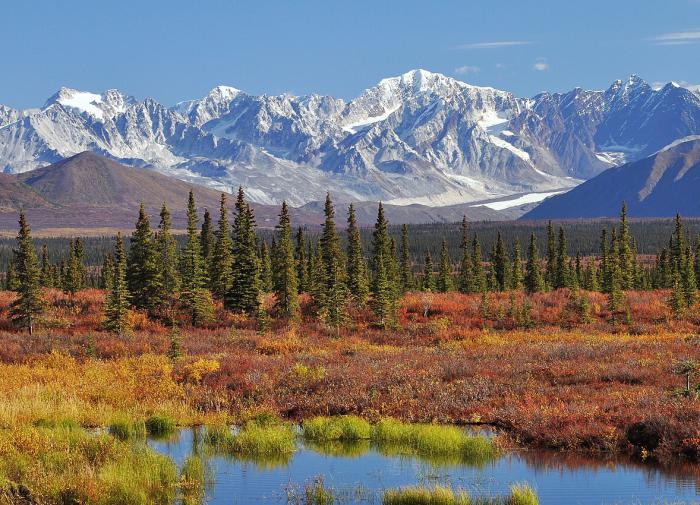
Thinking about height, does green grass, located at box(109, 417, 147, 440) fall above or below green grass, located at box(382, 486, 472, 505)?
below

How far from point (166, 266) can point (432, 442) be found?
47451 mm

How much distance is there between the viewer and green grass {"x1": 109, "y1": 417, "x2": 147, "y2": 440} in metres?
23.1

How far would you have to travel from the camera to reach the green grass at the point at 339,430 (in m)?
23.1

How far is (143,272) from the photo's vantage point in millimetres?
62500

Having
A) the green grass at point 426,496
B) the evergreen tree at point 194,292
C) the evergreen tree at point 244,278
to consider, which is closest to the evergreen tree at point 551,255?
the evergreen tree at point 244,278

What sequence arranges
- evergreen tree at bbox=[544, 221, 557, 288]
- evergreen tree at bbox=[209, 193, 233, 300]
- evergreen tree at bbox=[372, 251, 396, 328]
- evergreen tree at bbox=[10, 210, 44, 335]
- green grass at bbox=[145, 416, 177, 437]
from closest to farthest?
green grass at bbox=[145, 416, 177, 437] < evergreen tree at bbox=[10, 210, 44, 335] < evergreen tree at bbox=[372, 251, 396, 328] < evergreen tree at bbox=[209, 193, 233, 300] < evergreen tree at bbox=[544, 221, 557, 288]

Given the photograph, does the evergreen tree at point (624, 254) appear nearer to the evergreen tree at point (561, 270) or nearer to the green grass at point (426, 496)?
the evergreen tree at point (561, 270)

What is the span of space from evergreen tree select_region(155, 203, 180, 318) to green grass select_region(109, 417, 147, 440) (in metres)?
38.9

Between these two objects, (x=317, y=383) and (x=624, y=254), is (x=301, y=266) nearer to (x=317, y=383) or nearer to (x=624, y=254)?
(x=624, y=254)

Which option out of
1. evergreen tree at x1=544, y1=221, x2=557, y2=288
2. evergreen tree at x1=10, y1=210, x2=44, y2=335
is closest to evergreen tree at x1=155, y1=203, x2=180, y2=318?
evergreen tree at x1=10, y1=210, x2=44, y2=335

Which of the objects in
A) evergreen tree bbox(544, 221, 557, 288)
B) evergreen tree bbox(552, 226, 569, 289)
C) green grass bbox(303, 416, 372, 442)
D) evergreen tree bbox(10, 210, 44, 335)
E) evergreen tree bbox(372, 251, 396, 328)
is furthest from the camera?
evergreen tree bbox(544, 221, 557, 288)

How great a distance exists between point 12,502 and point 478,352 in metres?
25.0

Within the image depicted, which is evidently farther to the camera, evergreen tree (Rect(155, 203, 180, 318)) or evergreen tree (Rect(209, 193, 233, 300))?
evergreen tree (Rect(209, 193, 233, 300))

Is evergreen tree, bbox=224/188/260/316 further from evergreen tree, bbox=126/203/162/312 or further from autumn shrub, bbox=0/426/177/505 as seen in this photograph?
autumn shrub, bbox=0/426/177/505
